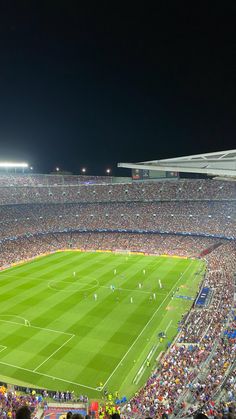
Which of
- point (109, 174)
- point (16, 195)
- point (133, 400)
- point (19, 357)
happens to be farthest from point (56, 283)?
point (109, 174)

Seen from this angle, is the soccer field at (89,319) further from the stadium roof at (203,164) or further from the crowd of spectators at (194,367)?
the stadium roof at (203,164)

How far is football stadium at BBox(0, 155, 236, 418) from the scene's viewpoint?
65.3 feet

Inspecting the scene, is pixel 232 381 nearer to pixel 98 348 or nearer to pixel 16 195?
pixel 98 348

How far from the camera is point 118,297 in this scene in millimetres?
36938

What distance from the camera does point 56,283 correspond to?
42.4m

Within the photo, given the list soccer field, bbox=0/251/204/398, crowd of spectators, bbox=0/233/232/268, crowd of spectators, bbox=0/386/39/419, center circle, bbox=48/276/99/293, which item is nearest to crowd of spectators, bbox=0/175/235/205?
crowd of spectators, bbox=0/233/232/268

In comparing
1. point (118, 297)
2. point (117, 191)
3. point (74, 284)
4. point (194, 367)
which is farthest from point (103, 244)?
point (194, 367)

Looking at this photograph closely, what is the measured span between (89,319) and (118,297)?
6.31 metres

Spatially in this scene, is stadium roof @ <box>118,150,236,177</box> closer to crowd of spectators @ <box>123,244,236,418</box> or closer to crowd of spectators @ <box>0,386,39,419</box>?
crowd of spectators @ <box>123,244,236,418</box>

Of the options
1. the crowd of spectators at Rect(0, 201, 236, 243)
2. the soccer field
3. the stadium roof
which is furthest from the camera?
the crowd of spectators at Rect(0, 201, 236, 243)

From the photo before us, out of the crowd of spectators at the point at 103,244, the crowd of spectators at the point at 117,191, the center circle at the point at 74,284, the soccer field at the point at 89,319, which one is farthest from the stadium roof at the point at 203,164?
the crowd of spectators at the point at 117,191

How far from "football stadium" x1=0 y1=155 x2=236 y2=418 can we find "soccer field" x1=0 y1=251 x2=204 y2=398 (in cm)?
12

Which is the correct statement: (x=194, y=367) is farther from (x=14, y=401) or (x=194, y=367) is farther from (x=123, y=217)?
(x=123, y=217)

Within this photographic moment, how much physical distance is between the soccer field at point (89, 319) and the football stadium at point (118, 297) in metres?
0.12
